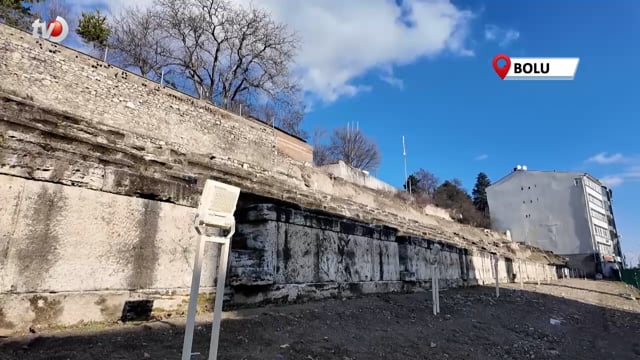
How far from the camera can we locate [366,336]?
19.1 ft

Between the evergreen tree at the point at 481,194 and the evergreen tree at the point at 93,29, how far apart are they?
71844mm

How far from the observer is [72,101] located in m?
14.1

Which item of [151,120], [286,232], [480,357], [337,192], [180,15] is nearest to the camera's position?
[480,357]

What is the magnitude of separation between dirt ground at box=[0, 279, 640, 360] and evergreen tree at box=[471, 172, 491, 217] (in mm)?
72522

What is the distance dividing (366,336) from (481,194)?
84519 millimetres

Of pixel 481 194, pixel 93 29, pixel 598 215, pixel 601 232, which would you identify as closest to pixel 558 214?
pixel 598 215

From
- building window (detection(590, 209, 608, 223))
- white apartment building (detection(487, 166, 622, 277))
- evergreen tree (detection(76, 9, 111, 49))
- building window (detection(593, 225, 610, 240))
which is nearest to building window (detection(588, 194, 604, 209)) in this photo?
white apartment building (detection(487, 166, 622, 277))

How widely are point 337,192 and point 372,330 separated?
1716 centimetres

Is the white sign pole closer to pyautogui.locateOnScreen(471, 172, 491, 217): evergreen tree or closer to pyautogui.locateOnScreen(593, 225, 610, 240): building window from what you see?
pyautogui.locateOnScreen(593, 225, 610, 240): building window

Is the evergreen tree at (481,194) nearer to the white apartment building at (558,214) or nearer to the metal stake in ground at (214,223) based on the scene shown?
the white apartment building at (558,214)

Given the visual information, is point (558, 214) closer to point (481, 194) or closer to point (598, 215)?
point (598, 215)

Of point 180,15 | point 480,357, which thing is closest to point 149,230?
point 480,357

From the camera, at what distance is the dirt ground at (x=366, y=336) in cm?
374

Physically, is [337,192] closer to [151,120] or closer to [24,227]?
[151,120]
